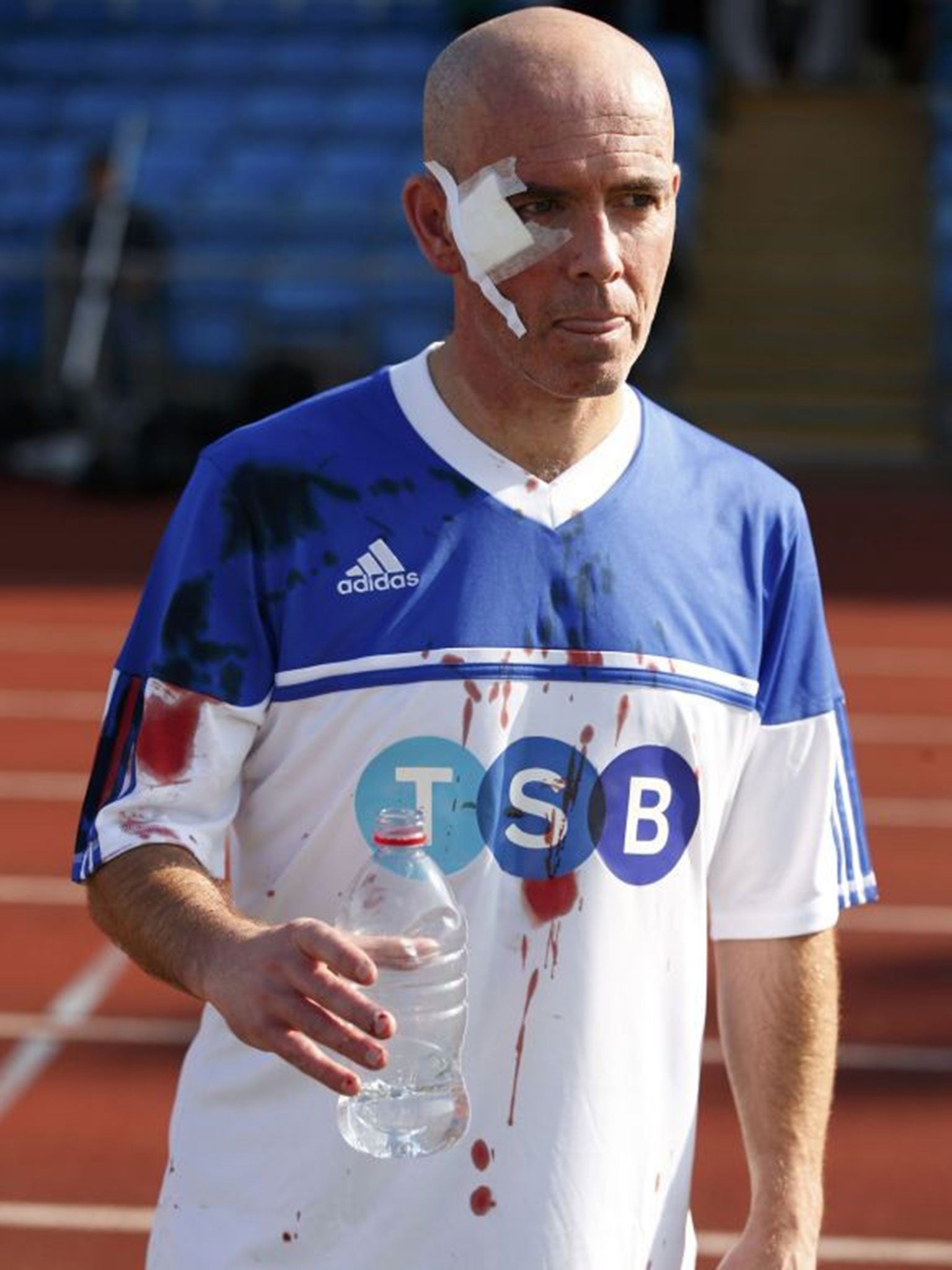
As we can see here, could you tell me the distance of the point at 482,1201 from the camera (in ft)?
7.89

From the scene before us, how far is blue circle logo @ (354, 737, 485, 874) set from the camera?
239 cm

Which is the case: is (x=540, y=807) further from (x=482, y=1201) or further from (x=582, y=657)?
(x=482, y=1201)

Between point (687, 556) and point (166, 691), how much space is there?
58cm

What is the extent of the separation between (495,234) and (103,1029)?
4178 millimetres

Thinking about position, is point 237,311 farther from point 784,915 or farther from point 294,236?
point 784,915

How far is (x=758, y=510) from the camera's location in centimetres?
258

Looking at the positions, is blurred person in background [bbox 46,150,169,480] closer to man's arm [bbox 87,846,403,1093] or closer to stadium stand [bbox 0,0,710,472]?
stadium stand [bbox 0,0,710,472]

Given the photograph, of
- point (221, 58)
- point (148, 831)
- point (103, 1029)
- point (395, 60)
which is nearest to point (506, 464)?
point (148, 831)

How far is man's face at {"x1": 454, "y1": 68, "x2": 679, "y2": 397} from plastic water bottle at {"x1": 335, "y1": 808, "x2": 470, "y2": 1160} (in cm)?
51

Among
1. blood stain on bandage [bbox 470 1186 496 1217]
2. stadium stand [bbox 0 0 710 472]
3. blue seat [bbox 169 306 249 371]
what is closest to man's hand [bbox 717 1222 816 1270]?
blood stain on bandage [bbox 470 1186 496 1217]

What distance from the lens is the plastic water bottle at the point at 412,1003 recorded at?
2285mm

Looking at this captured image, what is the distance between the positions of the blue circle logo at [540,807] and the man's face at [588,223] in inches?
15.2

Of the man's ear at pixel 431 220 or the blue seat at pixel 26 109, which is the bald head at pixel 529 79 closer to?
the man's ear at pixel 431 220

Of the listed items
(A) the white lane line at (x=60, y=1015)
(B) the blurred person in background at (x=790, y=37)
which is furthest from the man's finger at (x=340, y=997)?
(B) the blurred person in background at (x=790, y=37)
